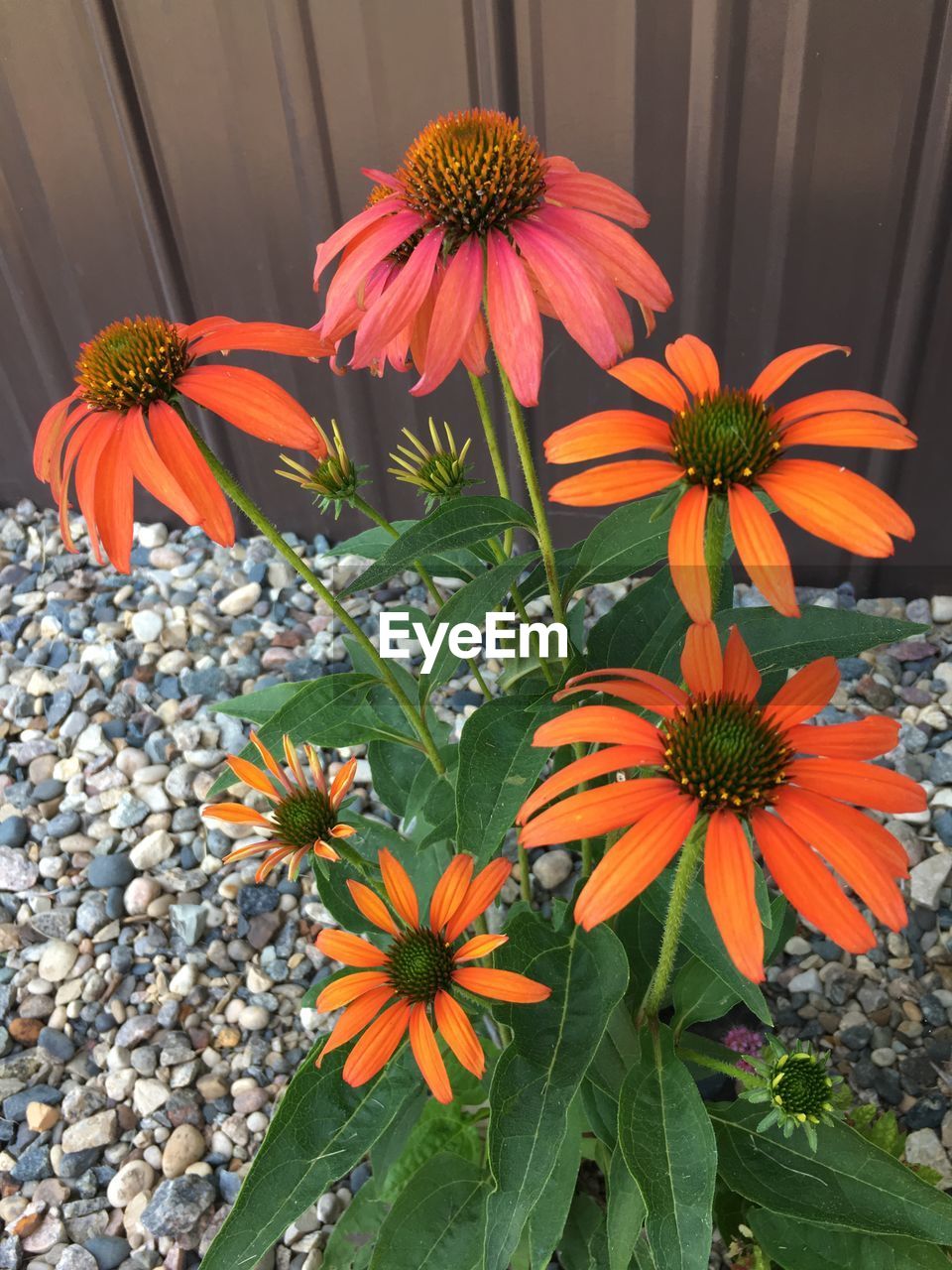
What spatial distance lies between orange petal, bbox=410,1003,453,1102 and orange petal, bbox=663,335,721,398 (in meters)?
0.62

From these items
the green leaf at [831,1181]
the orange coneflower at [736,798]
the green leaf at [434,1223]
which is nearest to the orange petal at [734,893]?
the orange coneflower at [736,798]

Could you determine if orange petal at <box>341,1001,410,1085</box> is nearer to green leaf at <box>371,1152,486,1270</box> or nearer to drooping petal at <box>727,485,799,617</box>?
green leaf at <box>371,1152,486,1270</box>

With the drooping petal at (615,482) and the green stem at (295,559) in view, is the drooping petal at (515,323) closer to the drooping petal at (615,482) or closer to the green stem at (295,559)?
the drooping petal at (615,482)

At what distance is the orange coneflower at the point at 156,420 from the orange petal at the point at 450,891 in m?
0.41

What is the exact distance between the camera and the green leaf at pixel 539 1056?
2.73 ft

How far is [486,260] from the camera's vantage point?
30.9 inches

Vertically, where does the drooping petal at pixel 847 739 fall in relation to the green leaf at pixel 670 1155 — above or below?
above

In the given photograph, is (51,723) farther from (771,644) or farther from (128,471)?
(771,644)

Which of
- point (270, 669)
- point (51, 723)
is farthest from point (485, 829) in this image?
point (51, 723)

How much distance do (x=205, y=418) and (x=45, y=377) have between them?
58 cm

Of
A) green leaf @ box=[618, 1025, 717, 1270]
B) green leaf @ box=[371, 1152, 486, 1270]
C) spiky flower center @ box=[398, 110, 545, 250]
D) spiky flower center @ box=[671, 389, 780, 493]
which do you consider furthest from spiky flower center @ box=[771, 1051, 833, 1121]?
spiky flower center @ box=[398, 110, 545, 250]

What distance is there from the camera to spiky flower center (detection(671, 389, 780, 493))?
2.29 feet

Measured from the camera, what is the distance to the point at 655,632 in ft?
3.18

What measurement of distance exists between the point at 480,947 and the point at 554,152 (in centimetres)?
153
